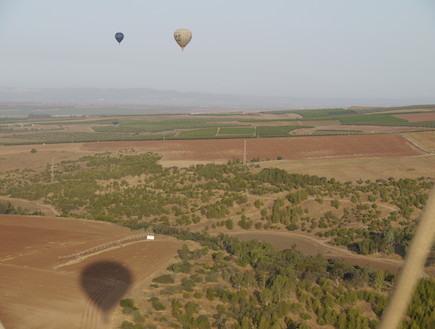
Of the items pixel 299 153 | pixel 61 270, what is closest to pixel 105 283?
pixel 61 270

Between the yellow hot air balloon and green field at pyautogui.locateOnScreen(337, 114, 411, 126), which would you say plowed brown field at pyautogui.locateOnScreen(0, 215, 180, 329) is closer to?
the yellow hot air balloon

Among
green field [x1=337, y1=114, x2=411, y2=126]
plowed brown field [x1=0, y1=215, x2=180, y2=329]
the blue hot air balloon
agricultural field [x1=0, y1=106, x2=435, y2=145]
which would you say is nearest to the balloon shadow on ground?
plowed brown field [x1=0, y1=215, x2=180, y2=329]

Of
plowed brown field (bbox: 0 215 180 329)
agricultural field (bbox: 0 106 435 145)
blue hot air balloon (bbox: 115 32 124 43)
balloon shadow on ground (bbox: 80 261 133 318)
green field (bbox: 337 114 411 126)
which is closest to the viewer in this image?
plowed brown field (bbox: 0 215 180 329)

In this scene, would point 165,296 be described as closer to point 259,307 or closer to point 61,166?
point 259,307

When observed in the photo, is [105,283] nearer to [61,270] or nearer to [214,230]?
[61,270]

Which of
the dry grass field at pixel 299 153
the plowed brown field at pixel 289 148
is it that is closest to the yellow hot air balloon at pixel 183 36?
the dry grass field at pixel 299 153
